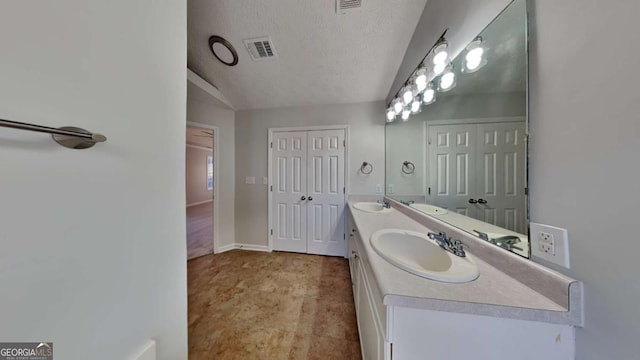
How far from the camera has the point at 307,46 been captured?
2025mm

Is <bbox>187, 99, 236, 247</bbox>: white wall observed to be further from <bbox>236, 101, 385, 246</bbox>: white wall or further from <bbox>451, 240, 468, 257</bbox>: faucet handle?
<bbox>451, 240, 468, 257</bbox>: faucet handle

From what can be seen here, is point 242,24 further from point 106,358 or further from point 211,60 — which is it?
point 106,358

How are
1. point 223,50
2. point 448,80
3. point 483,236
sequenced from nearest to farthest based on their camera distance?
point 483,236 → point 448,80 → point 223,50

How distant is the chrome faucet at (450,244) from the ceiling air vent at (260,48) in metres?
2.33

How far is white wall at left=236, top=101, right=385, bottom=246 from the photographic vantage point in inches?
111

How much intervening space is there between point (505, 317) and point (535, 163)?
55 cm

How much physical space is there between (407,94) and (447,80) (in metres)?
0.61

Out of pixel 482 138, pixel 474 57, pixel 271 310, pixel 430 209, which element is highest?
pixel 474 57

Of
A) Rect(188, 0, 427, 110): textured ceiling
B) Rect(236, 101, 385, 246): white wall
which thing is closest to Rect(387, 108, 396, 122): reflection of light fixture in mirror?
Rect(236, 101, 385, 246): white wall

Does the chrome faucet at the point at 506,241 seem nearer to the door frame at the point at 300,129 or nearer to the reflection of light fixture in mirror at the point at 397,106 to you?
the reflection of light fixture in mirror at the point at 397,106

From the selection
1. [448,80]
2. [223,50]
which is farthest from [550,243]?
[223,50]

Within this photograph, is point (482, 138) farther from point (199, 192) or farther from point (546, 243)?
point (199, 192)

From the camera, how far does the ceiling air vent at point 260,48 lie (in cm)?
200

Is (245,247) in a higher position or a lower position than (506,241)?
lower
